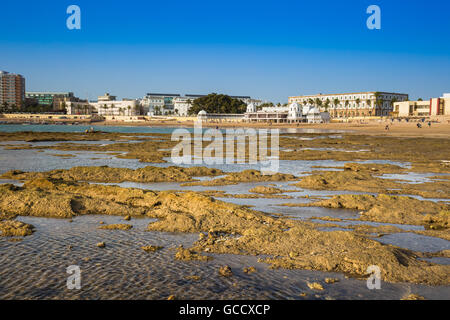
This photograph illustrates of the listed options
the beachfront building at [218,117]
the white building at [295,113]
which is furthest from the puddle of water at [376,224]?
the beachfront building at [218,117]

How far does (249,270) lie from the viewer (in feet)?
24.3

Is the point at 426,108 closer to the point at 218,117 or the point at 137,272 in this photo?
the point at 218,117

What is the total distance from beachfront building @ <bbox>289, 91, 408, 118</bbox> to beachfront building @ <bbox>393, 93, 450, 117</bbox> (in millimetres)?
15881

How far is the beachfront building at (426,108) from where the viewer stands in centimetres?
12038

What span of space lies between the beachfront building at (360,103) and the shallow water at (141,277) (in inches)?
6614

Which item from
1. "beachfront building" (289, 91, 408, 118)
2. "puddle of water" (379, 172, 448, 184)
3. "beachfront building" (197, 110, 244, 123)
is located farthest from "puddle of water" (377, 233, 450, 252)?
"beachfront building" (289, 91, 408, 118)

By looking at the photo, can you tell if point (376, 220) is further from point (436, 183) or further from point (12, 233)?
point (12, 233)

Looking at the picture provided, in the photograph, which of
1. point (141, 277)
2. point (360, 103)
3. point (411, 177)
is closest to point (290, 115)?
point (360, 103)

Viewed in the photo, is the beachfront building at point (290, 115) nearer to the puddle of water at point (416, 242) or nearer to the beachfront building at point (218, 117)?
the beachfront building at point (218, 117)

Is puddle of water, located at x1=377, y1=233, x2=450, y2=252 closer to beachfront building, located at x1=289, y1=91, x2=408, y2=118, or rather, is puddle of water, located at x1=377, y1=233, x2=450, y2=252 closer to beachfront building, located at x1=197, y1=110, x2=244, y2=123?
beachfront building, located at x1=197, y1=110, x2=244, y2=123

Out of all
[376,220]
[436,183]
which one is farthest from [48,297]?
[436,183]
